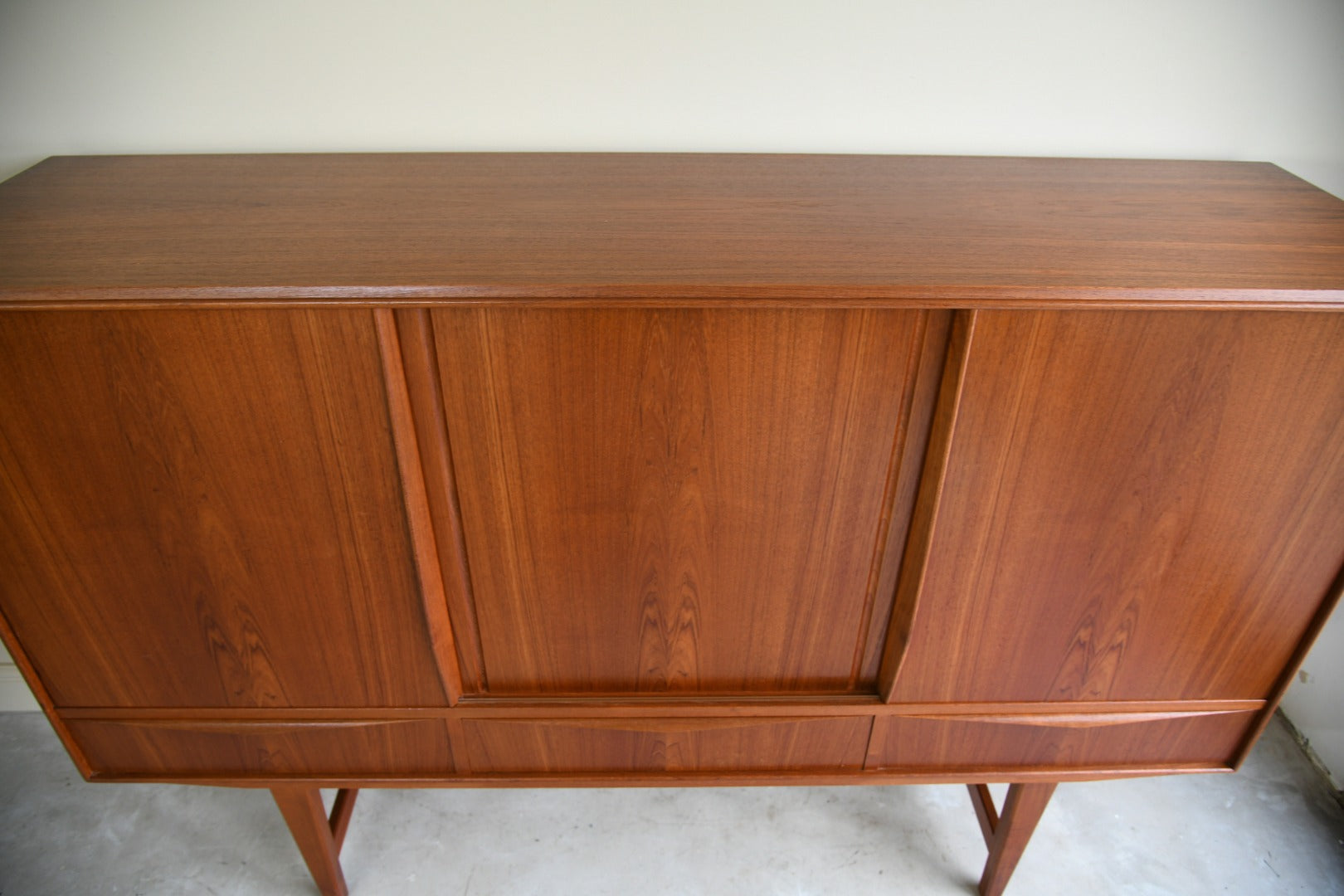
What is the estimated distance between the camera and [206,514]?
92cm

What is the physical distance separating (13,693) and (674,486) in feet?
4.85

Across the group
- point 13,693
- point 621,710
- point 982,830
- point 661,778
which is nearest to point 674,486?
point 621,710

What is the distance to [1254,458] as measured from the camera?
2.95ft

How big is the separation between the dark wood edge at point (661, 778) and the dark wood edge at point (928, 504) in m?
0.16

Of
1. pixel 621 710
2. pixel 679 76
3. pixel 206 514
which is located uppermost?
pixel 679 76

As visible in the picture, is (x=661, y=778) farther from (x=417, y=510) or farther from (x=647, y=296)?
(x=647, y=296)

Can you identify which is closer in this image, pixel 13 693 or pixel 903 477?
pixel 903 477

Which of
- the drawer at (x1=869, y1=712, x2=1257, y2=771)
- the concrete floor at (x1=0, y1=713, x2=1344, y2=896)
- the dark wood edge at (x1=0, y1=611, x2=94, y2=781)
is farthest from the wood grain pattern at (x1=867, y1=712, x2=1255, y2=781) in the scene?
the dark wood edge at (x1=0, y1=611, x2=94, y2=781)

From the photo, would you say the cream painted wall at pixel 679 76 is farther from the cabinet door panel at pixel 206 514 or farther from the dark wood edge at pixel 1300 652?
the dark wood edge at pixel 1300 652

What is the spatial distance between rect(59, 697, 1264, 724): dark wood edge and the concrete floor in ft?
1.46

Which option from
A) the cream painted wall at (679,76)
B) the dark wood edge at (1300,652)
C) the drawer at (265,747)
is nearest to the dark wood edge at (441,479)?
the drawer at (265,747)

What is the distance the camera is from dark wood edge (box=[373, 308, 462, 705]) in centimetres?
82

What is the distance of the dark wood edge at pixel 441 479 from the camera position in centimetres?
82

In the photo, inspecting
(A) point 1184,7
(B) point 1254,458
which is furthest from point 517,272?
(A) point 1184,7
